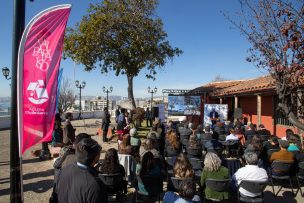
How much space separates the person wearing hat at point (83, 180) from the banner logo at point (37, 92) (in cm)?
133

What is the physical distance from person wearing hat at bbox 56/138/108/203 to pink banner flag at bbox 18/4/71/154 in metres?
1.21

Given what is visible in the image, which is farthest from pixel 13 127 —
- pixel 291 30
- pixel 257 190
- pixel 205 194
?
pixel 291 30

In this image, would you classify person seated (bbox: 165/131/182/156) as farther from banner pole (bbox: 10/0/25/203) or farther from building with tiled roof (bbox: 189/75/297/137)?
building with tiled roof (bbox: 189/75/297/137)

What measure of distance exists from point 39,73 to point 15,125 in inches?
27.6

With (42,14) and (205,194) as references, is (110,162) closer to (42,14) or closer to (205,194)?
(205,194)

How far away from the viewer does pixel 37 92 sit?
12.0ft

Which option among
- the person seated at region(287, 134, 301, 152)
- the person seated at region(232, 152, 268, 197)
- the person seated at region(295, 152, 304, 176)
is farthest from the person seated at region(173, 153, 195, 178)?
the person seated at region(287, 134, 301, 152)

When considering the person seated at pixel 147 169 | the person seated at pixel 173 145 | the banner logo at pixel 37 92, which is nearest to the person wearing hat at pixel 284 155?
the person seated at pixel 173 145

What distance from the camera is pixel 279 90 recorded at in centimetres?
470

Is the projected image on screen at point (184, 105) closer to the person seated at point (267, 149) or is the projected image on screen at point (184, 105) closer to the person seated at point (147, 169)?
the person seated at point (267, 149)

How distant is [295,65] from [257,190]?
2.14m

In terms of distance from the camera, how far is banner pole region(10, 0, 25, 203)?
354cm

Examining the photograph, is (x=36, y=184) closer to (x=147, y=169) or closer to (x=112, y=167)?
(x=112, y=167)

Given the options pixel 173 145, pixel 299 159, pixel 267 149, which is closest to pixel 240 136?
pixel 267 149
